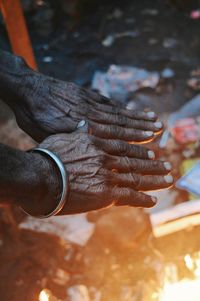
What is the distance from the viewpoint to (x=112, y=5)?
5.11m

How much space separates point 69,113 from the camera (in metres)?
1.92

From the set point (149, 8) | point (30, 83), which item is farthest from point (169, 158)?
point (149, 8)

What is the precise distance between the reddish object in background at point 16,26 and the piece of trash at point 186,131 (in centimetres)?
121

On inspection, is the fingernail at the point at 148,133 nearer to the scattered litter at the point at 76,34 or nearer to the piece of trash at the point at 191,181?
the piece of trash at the point at 191,181

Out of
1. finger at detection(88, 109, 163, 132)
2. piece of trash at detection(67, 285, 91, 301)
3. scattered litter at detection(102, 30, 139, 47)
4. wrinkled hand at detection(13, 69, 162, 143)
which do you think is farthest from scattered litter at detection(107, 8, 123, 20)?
piece of trash at detection(67, 285, 91, 301)

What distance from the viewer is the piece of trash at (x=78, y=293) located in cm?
224

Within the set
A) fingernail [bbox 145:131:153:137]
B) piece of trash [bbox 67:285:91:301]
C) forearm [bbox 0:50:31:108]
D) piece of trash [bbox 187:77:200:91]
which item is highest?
forearm [bbox 0:50:31:108]

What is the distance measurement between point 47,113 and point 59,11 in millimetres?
3298

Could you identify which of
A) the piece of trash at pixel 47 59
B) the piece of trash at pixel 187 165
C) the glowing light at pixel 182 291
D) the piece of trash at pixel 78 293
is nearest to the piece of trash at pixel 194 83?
the piece of trash at pixel 187 165

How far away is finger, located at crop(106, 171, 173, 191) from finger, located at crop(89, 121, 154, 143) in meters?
0.21

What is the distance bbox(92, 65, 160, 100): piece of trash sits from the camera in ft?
11.8

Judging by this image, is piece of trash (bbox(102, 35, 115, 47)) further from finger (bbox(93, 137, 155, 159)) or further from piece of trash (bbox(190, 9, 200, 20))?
finger (bbox(93, 137, 155, 159))

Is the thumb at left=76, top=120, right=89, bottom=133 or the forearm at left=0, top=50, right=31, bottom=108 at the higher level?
the forearm at left=0, top=50, right=31, bottom=108

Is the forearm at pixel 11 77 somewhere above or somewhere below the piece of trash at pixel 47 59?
above
